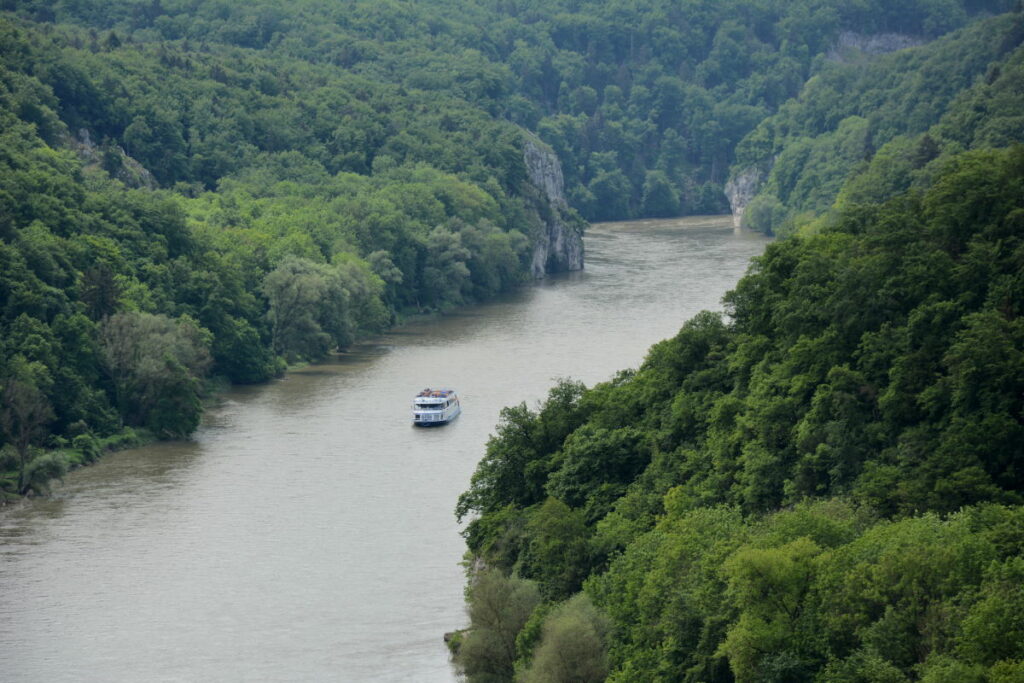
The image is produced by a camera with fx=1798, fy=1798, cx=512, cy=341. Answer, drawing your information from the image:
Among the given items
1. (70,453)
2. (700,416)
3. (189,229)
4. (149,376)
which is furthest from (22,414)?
(700,416)

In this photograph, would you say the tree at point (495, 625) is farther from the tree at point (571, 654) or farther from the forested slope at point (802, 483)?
the tree at point (571, 654)

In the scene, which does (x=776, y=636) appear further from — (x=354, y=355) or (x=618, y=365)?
(x=354, y=355)

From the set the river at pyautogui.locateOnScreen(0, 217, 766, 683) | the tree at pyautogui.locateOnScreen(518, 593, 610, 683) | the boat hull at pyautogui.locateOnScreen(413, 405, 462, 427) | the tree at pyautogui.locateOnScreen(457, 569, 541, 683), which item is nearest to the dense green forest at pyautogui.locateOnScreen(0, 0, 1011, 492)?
the river at pyautogui.locateOnScreen(0, 217, 766, 683)

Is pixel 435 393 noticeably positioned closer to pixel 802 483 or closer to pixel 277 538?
pixel 277 538

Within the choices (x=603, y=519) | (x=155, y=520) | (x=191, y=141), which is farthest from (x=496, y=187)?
(x=603, y=519)

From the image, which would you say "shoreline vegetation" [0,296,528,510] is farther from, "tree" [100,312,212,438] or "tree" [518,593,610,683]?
"tree" [518,593,610,683]

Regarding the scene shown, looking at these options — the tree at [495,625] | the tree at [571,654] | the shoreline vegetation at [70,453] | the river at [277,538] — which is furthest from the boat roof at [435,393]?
the tree at [571,654]
